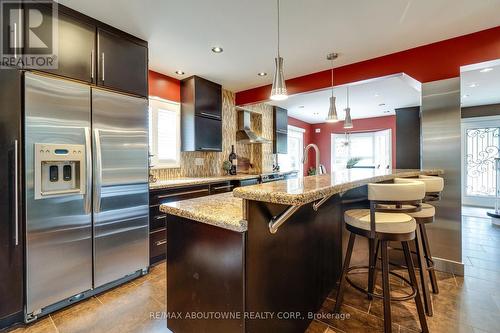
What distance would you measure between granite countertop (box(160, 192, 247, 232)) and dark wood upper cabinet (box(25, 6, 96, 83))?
1561mm

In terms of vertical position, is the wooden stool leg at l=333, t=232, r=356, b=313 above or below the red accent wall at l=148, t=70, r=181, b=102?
below

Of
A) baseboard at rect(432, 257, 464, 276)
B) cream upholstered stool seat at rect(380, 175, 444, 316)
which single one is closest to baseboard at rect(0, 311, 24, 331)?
cream upholstered stool seat at rect(380, 175, 444, 316)

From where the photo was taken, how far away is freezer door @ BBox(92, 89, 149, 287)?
2.11 metres

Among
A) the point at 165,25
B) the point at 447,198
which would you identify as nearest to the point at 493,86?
the point at 447,198

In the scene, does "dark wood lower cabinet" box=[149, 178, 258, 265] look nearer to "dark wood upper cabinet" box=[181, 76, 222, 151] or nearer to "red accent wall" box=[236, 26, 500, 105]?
"dark wood upper cabinet" box=[181, 76, 222, 151]

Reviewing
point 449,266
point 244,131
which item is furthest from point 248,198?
point 244,131

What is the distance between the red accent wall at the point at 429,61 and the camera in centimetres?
238

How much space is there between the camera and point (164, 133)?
3.57 m

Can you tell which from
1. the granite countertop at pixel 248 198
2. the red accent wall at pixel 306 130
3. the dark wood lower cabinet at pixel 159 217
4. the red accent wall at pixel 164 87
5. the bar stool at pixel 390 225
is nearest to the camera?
the granite countertop at pixel 248 198

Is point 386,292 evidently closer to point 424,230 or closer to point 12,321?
point 424,230

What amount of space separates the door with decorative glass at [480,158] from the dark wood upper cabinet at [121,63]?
24.5 ft

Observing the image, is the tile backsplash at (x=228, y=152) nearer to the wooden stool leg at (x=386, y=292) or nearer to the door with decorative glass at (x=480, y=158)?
the wooden stool leg at (x=386, y=292)

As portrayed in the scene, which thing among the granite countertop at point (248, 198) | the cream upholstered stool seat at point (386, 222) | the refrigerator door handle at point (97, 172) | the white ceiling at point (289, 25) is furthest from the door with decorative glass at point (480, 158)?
the refrigerator door handle at point (97, 172)

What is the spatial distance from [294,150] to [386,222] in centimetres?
579
